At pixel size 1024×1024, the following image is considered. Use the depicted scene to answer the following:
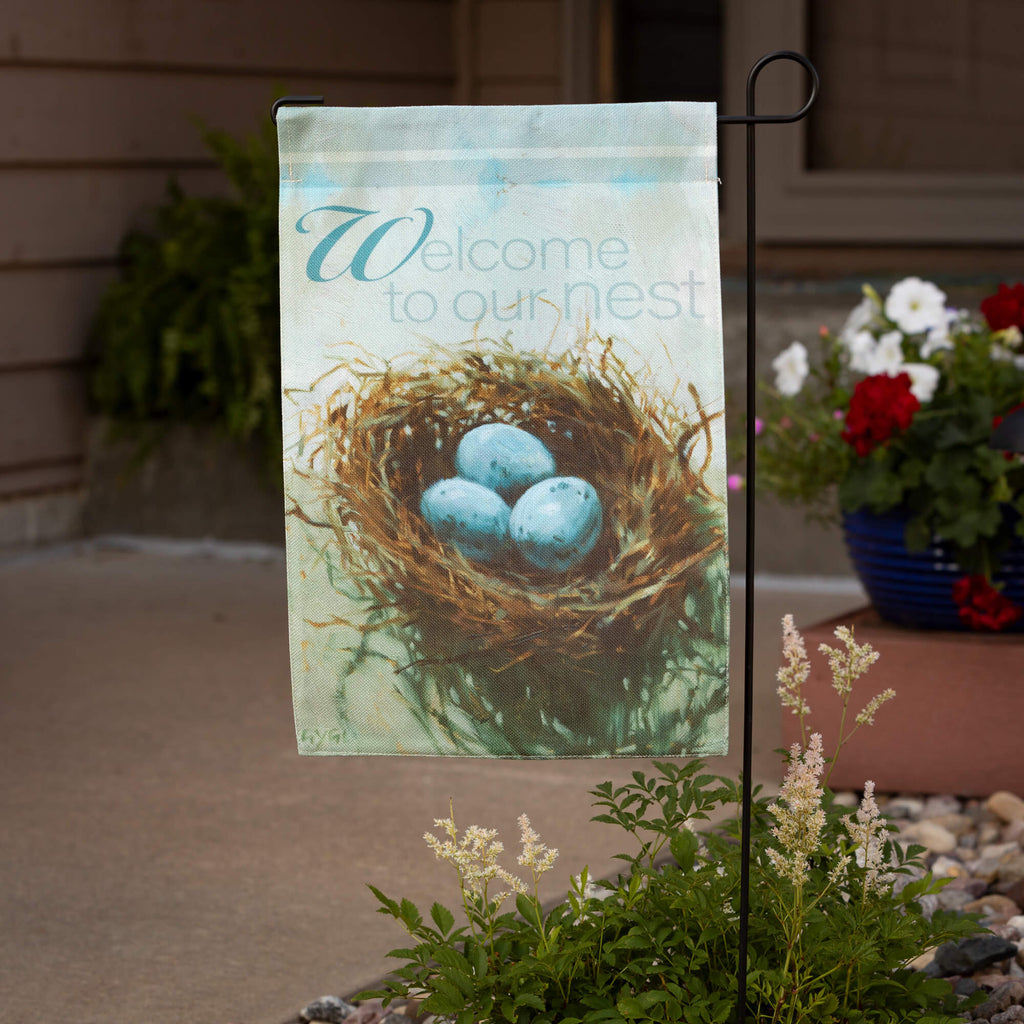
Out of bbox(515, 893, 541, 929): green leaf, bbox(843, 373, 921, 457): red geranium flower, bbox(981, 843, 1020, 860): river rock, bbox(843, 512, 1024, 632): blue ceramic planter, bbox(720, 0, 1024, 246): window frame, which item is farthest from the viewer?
bbox(720, 0, 1024, 246): window frame

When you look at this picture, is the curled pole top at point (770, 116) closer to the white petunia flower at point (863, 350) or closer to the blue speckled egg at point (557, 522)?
the blue speckled egg at point (557, 522)

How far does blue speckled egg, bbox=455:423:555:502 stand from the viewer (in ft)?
5.23

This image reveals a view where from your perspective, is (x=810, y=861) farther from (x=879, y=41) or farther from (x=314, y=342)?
(x=879, y=41)

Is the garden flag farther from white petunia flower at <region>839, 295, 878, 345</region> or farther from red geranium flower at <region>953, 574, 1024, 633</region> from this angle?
white petunia flower at <region>839, 295, 878, 345</region>

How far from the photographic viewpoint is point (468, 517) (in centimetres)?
160

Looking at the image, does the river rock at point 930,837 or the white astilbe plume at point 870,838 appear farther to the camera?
the river rock at point 930,837

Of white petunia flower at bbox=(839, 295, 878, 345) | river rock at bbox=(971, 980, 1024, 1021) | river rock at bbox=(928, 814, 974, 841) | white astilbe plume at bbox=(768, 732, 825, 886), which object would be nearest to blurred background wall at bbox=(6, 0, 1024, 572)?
white petunia flower at bbox=(839, 295, 878, 345)

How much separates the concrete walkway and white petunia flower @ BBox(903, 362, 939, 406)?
A: 0.84 metres

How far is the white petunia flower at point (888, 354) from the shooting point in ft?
9.94

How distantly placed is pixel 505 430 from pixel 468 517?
102mm

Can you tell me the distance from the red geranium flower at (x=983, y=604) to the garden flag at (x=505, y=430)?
4.85ft

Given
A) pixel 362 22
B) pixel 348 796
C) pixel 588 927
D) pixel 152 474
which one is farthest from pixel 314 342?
pixel 362 22

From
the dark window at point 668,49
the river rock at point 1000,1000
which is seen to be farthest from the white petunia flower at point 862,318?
the dark window at point 668,49

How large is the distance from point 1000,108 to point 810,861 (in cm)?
370
